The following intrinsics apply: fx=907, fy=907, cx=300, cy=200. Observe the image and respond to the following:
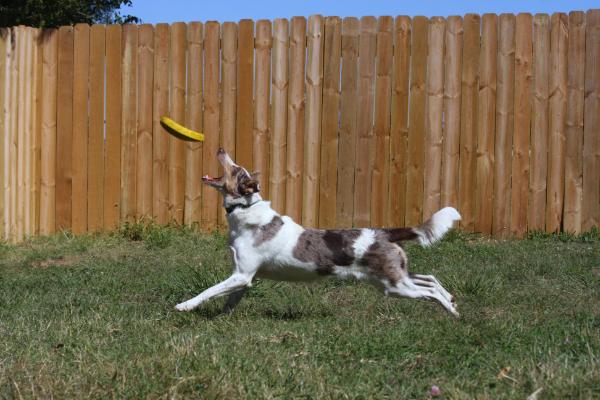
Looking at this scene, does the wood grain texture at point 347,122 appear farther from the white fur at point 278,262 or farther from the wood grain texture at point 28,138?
the wood grain texture at point 28,138

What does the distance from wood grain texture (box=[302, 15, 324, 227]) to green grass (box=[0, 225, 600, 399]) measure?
3.99 feet

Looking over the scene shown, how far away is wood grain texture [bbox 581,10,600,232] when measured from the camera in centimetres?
899

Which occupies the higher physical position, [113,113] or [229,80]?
[229,80]

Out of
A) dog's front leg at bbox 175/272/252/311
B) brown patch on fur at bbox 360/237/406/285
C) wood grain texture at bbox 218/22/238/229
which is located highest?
wood grain texture at bbox 218/22/238/229

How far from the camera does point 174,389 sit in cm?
375

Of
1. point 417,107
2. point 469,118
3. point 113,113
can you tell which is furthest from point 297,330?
point 113,113

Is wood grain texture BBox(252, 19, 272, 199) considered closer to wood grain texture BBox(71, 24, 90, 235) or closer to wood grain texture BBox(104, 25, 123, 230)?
wood grain texture BBox(104, 25, 123, 230)

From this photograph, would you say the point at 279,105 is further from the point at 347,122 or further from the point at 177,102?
the point at 177,102

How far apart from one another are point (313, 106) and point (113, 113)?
7.21ft

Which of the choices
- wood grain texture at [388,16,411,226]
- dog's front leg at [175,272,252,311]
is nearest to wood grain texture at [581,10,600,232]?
wood grain texture at [388,16,411,226]

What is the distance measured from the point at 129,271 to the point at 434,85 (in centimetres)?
358

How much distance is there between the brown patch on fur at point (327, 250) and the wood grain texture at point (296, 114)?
3282 mm

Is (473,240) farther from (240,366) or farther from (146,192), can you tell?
(240,366)

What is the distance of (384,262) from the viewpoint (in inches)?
233
